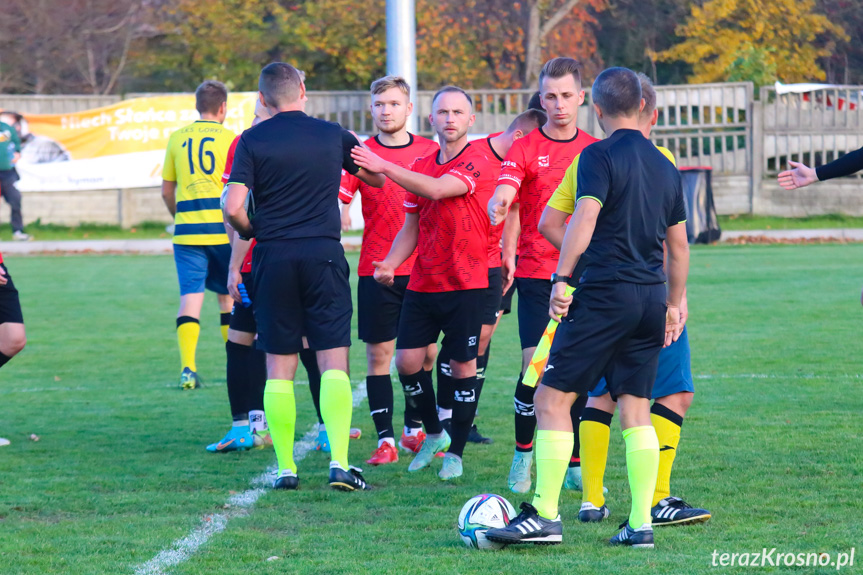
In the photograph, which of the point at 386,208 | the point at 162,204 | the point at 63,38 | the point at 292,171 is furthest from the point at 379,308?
the point at 63,38

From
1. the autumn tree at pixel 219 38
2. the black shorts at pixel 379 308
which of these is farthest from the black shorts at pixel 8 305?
the autumn tree at pixel 219 38

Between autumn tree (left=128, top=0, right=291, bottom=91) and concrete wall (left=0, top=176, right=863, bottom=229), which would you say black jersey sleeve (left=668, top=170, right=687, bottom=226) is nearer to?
concrete wall (left=0, top=176, right=863, bottom=229)

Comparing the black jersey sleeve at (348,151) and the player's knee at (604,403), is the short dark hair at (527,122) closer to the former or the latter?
the black jersey sleeve at (348,151)

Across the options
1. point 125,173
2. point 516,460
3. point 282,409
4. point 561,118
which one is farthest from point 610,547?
point 125,173

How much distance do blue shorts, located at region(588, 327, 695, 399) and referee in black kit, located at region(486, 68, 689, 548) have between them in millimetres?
461

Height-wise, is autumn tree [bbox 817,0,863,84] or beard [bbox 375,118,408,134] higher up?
autumn tree [bbox 817,0,863,84]

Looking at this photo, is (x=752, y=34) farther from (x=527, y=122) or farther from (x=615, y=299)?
(x=615, y=299)

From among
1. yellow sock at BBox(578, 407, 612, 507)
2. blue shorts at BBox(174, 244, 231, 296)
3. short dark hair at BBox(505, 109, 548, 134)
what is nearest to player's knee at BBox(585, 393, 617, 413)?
yellow sock at BBox(578, 407, 612, 507)

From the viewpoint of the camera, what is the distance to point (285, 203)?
5.60 m

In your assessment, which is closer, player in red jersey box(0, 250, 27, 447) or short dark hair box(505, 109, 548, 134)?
short dark hair box(505, 109, 548, 134)

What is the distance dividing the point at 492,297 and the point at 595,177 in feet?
6.97

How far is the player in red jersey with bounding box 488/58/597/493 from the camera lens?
18.6 feet

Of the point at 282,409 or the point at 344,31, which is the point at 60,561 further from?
the point at 344,31

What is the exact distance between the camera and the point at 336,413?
5641mm
